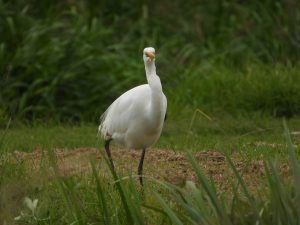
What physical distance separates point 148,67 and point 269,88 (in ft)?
14.2

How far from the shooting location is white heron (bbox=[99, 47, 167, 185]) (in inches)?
298

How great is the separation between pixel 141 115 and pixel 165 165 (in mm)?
452

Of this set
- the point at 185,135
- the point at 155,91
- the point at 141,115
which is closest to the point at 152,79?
the point at 155,91

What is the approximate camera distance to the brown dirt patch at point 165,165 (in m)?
6.72

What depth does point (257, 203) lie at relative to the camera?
5.38 meters

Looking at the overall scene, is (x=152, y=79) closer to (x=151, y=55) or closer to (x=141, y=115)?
(x=151, y=55)

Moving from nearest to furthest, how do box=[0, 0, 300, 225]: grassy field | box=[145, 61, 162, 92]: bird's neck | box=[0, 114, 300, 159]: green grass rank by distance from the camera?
box=[0, 0, 300, 225]: grassy field, box=[145, 61, 162, 92]: bird's neck, box=[0, 114, 300, 159]: green grass

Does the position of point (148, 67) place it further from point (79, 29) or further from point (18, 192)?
point (79, 29)

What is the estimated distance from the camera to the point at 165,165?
792cm

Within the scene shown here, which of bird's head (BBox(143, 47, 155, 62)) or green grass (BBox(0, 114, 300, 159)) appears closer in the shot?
bird's head (BBox(143, 47, 155, 62))

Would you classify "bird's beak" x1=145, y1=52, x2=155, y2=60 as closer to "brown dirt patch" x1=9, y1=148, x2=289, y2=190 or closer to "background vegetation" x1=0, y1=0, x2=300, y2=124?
"brown dirt patch" x1=9, y1=148, x2=289, y2=190

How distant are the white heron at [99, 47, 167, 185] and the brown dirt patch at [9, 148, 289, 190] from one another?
188 mm

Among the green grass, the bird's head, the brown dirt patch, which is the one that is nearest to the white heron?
the bird's head

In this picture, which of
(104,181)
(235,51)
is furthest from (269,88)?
(104,181)
